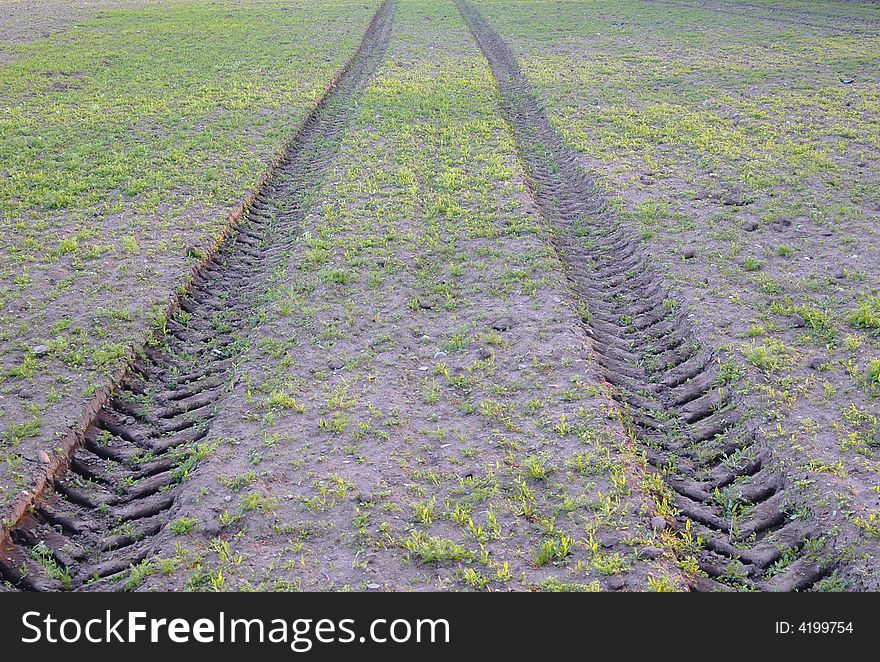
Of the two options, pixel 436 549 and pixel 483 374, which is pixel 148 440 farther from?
pixel 483 374

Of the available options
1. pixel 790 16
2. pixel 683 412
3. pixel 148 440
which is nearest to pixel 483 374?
pixel 683 412

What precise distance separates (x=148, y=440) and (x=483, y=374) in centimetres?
283

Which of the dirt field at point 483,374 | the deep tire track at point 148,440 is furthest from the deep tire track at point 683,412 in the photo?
the deep tire track at point 148,440

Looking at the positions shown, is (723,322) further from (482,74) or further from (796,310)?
(482,74)

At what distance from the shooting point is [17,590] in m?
4.56

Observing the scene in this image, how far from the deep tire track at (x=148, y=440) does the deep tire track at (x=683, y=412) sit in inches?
139

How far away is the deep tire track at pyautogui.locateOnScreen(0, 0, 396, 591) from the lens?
486cm

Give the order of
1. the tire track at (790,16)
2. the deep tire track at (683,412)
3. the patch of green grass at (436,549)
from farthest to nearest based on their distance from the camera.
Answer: the tire track at (790,16), the deep tire track at (683,412), the patch of green grass at (436,549)

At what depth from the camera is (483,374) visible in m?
6.55

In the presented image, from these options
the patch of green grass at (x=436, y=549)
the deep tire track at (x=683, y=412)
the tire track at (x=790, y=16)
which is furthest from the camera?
the tire track at (x=790, y=16)

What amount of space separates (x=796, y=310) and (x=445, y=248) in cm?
385

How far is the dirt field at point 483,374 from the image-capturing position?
4781 millimetres

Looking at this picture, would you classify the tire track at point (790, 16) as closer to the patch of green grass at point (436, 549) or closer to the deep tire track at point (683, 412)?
the deep tire track at point (683, 412)

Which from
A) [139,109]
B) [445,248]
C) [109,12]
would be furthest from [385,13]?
[445,248]
